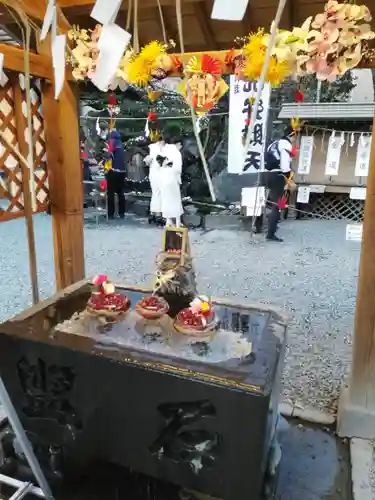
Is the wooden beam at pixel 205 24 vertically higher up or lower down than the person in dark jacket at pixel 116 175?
higher up

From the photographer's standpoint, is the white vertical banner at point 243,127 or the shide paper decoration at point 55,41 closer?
the shide paper decoration at point 55,41

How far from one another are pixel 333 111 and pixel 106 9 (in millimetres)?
6736

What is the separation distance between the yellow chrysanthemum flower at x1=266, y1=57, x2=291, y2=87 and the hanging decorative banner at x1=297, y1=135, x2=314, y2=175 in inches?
220

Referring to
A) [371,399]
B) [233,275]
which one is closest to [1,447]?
[371,399]

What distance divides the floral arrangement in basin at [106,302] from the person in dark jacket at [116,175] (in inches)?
234

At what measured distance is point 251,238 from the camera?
641 cm

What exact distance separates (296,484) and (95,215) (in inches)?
264

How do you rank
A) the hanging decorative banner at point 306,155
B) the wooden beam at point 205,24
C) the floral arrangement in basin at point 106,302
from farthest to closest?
the hanging decorative banner at point 306,155 < the wooden beam at point 205,24 < the floral arrangement in basin at point 106,302

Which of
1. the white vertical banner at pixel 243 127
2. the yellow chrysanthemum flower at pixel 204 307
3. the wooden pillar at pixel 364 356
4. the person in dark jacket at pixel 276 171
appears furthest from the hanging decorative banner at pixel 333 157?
the yellow chrysanthemum flower at pixel 204 307

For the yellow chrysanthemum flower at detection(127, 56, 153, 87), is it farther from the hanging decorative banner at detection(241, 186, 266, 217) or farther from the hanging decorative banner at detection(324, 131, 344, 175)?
the hanging decorative banner at detection(324, 131, 344, 175)

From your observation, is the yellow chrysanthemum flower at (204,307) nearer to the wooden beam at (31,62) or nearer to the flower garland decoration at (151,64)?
the flower garland decoration at (151,64)

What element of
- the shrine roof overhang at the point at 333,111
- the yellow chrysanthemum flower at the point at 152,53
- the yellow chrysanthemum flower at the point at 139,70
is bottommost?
the yellow chrysanthemum flower at the point at 139,70

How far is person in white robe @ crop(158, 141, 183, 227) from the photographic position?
6480mm

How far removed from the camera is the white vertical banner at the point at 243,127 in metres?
5.63
